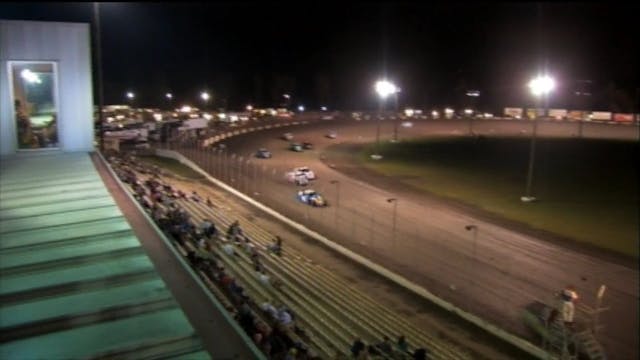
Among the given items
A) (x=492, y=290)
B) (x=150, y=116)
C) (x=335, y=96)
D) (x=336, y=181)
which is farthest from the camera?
(x=335, y=96)

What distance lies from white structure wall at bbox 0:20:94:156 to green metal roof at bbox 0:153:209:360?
18.1 feet

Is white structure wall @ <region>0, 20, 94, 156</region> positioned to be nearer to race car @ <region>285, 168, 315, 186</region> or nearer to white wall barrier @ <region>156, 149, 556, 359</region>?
white wall barrier @ <region>156, 149, 556, 359</region>

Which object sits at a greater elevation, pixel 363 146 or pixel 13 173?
pixel 13 173

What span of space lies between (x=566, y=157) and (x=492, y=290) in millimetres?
44206

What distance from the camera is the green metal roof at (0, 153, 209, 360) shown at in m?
5.90

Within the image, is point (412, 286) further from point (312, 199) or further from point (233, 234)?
point (312, 199)

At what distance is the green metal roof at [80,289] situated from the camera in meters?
5.90

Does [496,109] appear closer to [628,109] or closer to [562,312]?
[628,109]

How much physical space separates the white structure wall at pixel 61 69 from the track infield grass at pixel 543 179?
20.5 m

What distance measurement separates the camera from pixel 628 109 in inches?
4537

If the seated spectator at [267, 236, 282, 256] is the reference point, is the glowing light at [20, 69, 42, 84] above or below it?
above

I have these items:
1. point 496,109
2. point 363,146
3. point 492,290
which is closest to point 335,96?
point 496,109

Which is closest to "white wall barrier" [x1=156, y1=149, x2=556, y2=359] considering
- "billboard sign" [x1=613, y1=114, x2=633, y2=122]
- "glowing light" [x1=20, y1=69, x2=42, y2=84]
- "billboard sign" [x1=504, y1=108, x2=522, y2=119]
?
"glowing light" [x1=20, y1=69, x2=42, y2=84]

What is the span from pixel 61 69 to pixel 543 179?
36.8 metres
